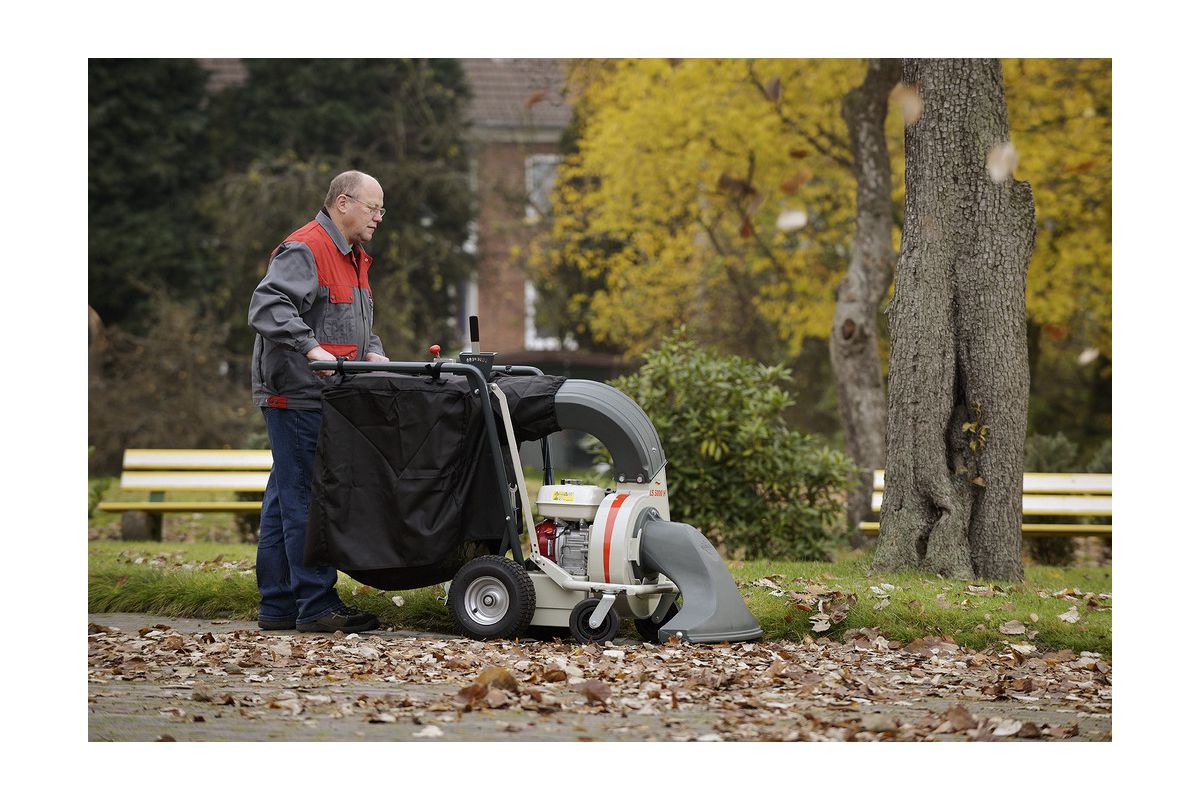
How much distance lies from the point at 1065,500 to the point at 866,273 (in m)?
3.43

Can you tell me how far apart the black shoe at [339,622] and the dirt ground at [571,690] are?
2.9 inches

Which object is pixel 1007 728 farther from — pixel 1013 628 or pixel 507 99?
pixel 507 99

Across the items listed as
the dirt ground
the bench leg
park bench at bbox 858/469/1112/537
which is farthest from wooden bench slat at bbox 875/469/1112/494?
the bench leg

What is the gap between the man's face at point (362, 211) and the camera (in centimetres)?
625

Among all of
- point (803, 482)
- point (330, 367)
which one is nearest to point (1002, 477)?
point (803, 482)

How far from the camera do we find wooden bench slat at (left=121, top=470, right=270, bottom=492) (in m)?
10.6

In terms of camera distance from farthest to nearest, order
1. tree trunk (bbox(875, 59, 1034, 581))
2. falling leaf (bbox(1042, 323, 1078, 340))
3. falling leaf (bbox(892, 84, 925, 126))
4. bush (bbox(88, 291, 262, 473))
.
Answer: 1. bush (bbox(88, 291, 262, 473))
2. falling leaf (bbox(1042, 323, 1078, 340))
3. falling leaf (bbox(892, 84, 925, 126))
4. tree trunk (bbox(875, 59, 1034, 581))

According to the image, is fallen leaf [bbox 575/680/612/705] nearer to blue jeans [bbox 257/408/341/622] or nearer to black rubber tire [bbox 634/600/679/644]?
black rubber tire [bbox 634/600/679/644]

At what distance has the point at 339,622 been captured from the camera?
6.17 m

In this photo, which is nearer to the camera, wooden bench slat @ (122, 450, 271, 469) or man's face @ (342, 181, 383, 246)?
man's face @ (342, 181, 383, 246)

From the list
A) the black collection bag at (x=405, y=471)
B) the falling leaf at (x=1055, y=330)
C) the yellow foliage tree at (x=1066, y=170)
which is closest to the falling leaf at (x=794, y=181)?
the yellow foliage tree at (x=1066, y=170)

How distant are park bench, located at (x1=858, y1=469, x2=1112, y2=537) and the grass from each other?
92.5 inches

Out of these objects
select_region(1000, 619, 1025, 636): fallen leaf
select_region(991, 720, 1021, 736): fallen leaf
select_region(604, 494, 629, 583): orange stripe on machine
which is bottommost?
select_region(991, 720, 1021, 736): fallen leaf

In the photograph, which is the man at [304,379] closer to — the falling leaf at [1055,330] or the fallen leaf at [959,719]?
the fallen leaf at [959,719]
